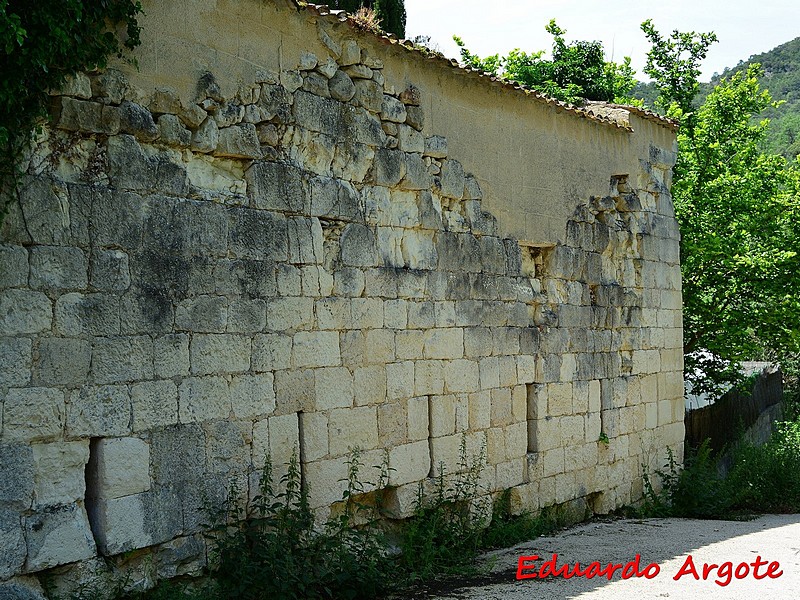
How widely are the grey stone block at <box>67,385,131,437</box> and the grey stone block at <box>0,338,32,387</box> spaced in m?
0.32

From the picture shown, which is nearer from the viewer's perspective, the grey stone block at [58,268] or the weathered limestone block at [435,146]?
the grey stone block at [58,268]

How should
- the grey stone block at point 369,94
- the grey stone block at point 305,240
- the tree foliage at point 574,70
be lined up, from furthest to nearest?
the tree foliage at point 574,70, the grey stone block at point 369,94, the grey stone block at point 305,240

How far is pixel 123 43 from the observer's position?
573 cm

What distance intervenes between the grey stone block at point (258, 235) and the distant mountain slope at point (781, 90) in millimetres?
31662

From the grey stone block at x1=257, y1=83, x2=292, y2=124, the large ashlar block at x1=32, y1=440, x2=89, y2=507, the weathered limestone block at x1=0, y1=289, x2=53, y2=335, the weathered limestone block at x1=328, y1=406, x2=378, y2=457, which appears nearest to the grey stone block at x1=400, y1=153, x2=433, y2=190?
the grey stone block at x1=257, y1=83, x2=292, y2=124

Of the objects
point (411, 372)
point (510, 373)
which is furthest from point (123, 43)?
point (510, 373)

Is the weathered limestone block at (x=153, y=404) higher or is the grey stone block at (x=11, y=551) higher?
the weathered limestone block at (x=153, y=404)

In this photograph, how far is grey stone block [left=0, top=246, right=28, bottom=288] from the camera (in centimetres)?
508

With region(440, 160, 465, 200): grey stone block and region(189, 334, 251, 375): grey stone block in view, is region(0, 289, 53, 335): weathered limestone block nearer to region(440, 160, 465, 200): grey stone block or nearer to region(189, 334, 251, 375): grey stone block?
region(189, 334, 251, 375): grey stone block

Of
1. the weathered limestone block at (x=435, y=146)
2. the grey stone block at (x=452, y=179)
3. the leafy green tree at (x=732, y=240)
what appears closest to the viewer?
the weathered limestone block at (x=435, y=146)

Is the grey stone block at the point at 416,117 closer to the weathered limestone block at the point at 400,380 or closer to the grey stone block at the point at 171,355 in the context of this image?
the weathered limestone block at the point at 400,380

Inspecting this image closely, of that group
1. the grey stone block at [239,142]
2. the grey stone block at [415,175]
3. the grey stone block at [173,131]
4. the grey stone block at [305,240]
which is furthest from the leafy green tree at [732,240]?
the grey stone block at [173,131]

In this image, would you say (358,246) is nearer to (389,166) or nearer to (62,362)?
(389,166)

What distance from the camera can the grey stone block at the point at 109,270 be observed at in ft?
18.0
